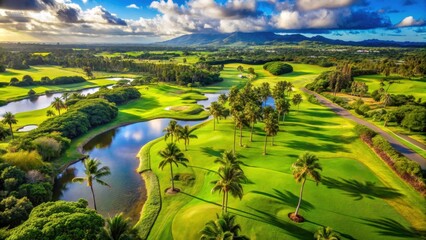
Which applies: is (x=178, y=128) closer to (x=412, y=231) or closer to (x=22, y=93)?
(x=412, y=231)

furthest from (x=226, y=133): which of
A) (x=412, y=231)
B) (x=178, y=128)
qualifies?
(x=412, y=231)

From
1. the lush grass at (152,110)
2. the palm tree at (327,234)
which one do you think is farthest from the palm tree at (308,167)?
the lush grass at (152,110)

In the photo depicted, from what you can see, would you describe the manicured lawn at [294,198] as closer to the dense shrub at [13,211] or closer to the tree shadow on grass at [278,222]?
the tree shadow on grass at [278,222]

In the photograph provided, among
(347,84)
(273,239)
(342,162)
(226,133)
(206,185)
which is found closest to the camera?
(273,239)

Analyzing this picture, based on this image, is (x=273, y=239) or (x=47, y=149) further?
(x=47, y=149)

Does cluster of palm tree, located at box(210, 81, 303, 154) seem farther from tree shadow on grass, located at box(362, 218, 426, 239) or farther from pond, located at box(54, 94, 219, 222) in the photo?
tree shadow on grass, located at box(362, 218, 426, 239)

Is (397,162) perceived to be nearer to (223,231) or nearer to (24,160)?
(223,231)

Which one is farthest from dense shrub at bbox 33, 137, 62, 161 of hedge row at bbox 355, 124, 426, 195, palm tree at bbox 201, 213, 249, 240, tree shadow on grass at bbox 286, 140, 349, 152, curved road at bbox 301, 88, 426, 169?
curved road at bbox 301, 88, 426, 169
